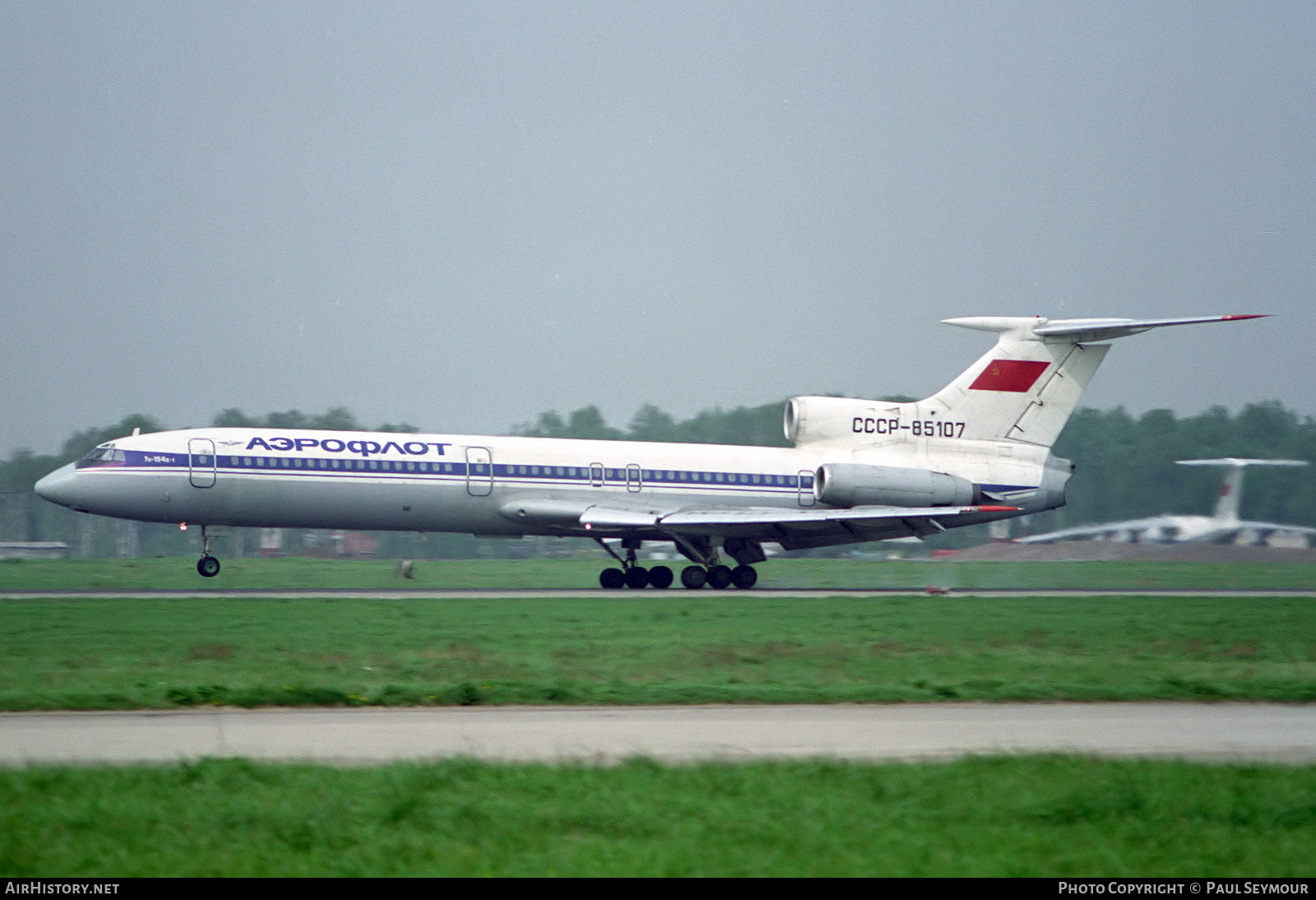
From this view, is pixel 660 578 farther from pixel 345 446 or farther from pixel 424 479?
pixel 345 446

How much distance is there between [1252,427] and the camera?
4559 cm

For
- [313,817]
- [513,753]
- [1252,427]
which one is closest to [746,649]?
[513,753]

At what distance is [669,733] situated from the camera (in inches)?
458

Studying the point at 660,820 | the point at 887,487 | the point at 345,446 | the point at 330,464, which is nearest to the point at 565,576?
the point at 345,446

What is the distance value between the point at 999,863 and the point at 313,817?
153 inches

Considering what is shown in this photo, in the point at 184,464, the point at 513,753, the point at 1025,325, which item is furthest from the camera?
the point at 1025,325

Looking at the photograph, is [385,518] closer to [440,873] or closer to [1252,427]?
[440,873]

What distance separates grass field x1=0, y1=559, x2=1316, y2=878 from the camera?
294 inches

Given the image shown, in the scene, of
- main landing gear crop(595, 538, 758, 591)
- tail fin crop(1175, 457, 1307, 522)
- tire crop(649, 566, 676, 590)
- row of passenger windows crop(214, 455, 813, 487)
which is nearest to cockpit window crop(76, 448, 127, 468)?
row of passenger windows crop(214, 455, 813, 487)

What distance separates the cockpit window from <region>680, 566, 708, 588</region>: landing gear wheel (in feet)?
41.3

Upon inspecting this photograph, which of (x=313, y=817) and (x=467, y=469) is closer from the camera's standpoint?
(x=313, y=817)

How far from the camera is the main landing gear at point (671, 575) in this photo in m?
32.2

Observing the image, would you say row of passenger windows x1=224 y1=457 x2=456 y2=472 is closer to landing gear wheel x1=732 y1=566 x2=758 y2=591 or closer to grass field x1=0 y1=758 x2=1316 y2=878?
landing gear wheel x1=732 y1=566 x2=758 y2=591

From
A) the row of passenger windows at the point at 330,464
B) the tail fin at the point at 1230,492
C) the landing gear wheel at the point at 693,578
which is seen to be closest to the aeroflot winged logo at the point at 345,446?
the row of passenger windows at the point at 330,464
